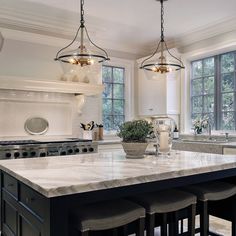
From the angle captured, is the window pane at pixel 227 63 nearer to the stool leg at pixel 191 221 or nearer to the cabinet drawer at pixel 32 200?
the stool leg at pixel 191 221

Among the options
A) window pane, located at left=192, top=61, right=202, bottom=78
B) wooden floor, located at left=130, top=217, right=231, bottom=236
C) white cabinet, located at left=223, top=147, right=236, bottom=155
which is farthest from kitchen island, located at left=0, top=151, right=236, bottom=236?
window pane, located at left=192, top=61, right=202, bottom=78

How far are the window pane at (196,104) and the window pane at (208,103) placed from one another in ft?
0.35

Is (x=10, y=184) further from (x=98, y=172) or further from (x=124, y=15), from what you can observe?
(x=124, y=15)

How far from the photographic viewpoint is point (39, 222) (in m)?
1.61

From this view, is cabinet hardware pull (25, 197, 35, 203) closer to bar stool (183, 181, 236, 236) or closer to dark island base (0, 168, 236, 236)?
dark island base (0, 168, 236, 236)

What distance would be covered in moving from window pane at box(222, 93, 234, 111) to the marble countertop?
2.42 metres

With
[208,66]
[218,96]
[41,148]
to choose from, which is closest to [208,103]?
[218,96]

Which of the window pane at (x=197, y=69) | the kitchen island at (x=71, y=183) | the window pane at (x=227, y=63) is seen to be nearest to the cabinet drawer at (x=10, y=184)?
the kitchen island at (x=71, y=183)

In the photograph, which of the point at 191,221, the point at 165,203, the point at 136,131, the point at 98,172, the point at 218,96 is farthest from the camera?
the point at 218,96

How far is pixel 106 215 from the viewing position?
1.74m

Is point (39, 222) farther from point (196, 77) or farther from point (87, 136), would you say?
point (196, 77)

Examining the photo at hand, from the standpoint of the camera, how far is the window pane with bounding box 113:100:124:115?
18.5 feet

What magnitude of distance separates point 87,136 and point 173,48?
7.43 feet

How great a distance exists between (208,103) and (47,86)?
9.05 ft
